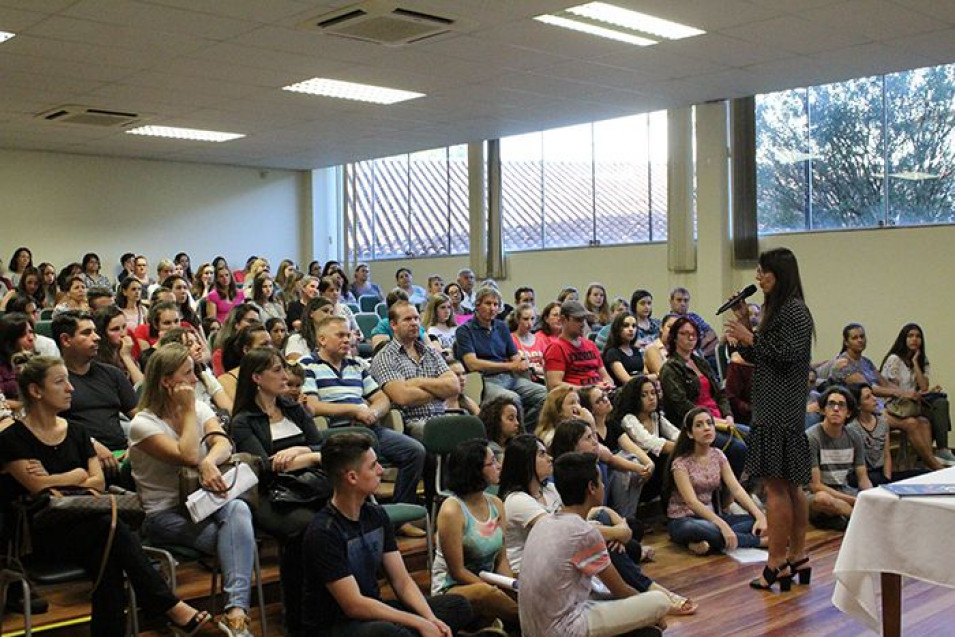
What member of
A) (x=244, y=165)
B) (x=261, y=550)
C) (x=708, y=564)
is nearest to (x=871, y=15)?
(x=708, y=564)

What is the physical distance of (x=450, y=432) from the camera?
4.98 meters

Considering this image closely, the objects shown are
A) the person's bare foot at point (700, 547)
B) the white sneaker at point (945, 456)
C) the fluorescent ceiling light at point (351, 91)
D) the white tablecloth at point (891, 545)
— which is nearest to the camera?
the white tablecloth at point (891, 545)

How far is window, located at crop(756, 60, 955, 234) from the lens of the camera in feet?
27.7

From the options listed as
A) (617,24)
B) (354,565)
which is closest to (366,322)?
(617,24)

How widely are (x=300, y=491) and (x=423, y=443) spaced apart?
4.19ft

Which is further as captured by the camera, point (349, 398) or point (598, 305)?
point (598, 305)

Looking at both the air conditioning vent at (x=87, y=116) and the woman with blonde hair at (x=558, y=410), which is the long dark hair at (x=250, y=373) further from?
the air conditioning vent at (x=87, y=116)

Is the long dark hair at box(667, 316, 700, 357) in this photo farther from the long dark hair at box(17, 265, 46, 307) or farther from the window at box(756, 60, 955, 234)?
the long dark hair at box(17, 265, 46, 307)

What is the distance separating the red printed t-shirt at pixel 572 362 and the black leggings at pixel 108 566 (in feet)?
10.9

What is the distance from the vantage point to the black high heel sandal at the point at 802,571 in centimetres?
460

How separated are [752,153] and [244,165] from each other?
22.3 feet

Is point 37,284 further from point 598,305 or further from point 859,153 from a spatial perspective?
point 859,153

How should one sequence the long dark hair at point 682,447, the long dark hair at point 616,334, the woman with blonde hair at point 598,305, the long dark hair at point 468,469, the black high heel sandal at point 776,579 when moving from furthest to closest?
the woman with blonde hair at point 598,305
the long dark hair at point 616,334
the long dark hair at point 682,447
the black high heel sandal at point 776,579
the long dark hair at point 468,469

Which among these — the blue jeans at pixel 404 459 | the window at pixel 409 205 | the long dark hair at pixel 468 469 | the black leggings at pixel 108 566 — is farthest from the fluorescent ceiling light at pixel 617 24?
the window at pixel 409 205
